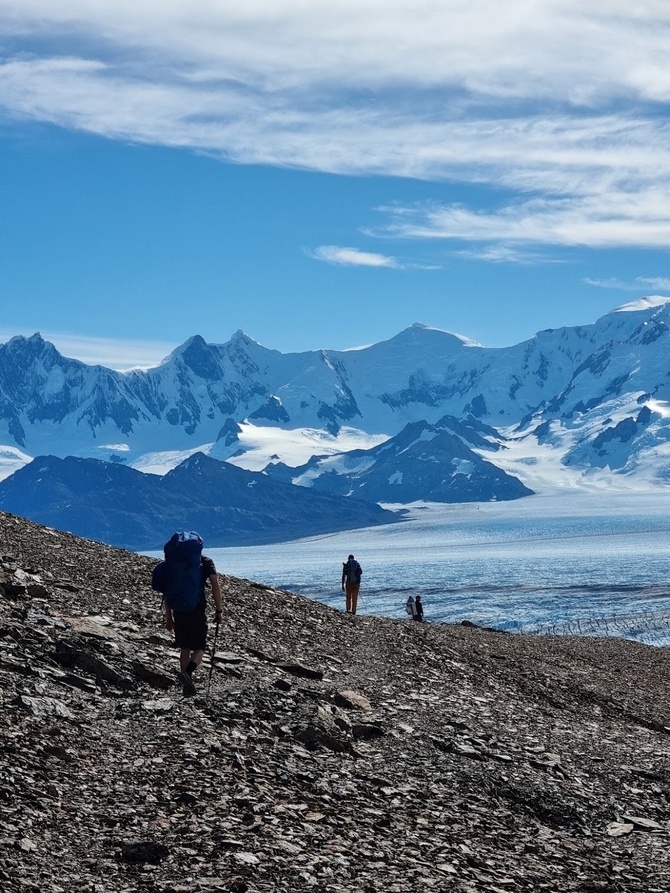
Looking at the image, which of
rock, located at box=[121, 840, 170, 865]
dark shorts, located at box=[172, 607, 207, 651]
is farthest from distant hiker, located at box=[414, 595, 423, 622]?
rock, located at box=[121, 840, 170, 865]

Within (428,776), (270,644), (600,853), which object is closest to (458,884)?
(600,853)

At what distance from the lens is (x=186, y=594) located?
528 inches

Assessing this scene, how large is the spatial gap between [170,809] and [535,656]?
55.3 ft

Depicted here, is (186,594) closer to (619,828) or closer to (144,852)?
(144,852)

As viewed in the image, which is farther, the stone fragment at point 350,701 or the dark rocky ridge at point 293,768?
the stone fragment at point 350,701

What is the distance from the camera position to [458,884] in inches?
346

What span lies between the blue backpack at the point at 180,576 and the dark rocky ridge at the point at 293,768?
0.99m

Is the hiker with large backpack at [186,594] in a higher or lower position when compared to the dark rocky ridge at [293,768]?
higher

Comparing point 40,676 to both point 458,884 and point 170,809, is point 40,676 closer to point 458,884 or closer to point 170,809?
point 170,809

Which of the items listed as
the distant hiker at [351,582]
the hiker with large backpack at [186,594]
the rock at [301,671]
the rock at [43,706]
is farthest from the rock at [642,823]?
the distant hiker at [351,582]

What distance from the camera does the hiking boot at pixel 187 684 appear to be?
13133 millimetres

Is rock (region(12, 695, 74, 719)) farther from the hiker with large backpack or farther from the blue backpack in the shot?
the blue backpack

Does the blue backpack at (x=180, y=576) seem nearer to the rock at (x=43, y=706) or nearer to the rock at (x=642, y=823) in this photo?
the rock at (x=43, y=706)

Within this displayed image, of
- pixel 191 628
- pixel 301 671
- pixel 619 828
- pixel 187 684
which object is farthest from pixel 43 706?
pixel 619 828
